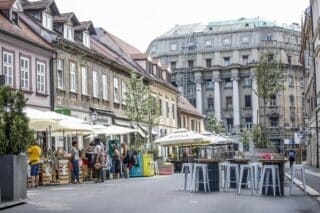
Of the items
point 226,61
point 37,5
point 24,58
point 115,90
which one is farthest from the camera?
point 226,61

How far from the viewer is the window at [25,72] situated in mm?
32250

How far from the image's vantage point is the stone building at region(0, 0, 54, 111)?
3073cm

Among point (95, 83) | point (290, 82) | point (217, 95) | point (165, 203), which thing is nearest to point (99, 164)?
point (165, 203)

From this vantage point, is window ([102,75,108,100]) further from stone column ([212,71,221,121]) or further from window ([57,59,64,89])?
stone column ([212,71,221,121])

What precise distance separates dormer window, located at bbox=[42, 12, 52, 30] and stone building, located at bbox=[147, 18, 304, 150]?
250 ft

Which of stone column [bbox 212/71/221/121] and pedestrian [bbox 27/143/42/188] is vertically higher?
stone column [bbox 212/71/221/121]

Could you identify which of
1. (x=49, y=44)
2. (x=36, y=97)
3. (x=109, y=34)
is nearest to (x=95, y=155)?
(x=36, y=97)

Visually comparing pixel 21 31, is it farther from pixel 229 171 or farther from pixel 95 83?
pixel 229 171

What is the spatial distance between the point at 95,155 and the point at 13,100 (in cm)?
1157

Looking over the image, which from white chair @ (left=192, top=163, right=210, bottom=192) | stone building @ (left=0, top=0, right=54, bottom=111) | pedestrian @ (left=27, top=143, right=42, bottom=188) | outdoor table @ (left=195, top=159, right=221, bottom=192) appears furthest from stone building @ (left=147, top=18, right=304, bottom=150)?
white chair @ (left=192, top=163, right=210, bottom=192)

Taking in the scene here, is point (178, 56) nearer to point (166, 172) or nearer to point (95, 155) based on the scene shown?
point (166, 172)

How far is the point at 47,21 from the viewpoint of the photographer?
3681 centimetres

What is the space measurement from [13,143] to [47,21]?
72.7 ft

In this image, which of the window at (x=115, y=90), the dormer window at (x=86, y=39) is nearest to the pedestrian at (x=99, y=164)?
the dormer window at (x=86, y=39)
